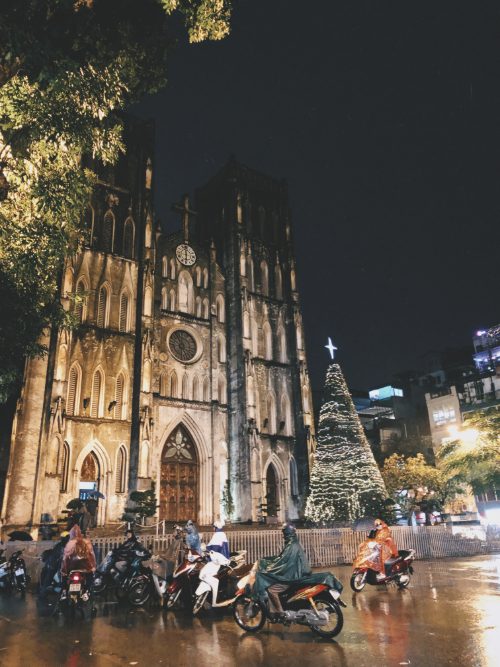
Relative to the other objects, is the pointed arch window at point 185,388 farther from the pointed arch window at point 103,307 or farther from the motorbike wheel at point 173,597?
the motorbike wheel at point 173,597

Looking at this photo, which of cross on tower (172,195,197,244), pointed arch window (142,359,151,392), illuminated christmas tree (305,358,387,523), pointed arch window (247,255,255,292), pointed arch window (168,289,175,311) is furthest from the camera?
pointed arch window (247,255,255,292)

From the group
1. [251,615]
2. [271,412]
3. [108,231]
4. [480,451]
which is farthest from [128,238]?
[251,615]

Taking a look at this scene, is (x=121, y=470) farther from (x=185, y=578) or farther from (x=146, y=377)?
(x=185, y=578)

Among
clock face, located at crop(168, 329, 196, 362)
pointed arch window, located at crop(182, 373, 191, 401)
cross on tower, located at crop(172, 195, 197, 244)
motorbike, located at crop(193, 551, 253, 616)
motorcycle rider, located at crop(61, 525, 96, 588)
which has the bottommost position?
motorbike, located at crop(193, 551, 253, 616)

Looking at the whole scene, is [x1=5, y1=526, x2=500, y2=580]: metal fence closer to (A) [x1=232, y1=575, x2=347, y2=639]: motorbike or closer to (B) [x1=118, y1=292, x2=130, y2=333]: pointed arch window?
(A) [x1=232, y1=575, x2=347, y2=639]: motorbike

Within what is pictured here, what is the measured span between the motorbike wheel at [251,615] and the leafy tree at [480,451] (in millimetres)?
→ 18979

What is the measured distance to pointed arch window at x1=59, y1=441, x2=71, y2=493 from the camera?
2166 cm

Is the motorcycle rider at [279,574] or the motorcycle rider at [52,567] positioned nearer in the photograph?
the motorcycle rider at [279,574]

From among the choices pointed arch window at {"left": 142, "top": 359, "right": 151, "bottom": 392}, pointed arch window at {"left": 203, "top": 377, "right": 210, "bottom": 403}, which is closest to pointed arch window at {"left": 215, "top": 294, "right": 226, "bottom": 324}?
pointed arch window at {"left": 203, "top": 377, "right": 210, "bottom": 403}

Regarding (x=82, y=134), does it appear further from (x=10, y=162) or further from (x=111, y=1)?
(x=111, y=1)

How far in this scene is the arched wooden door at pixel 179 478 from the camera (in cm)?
2555

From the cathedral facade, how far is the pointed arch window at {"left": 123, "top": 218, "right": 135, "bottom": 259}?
6 cm

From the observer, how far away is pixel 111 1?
24.2 feet

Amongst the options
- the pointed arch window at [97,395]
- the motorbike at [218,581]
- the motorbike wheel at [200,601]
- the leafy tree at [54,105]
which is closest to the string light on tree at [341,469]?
the pointed arch window at [97,395]
